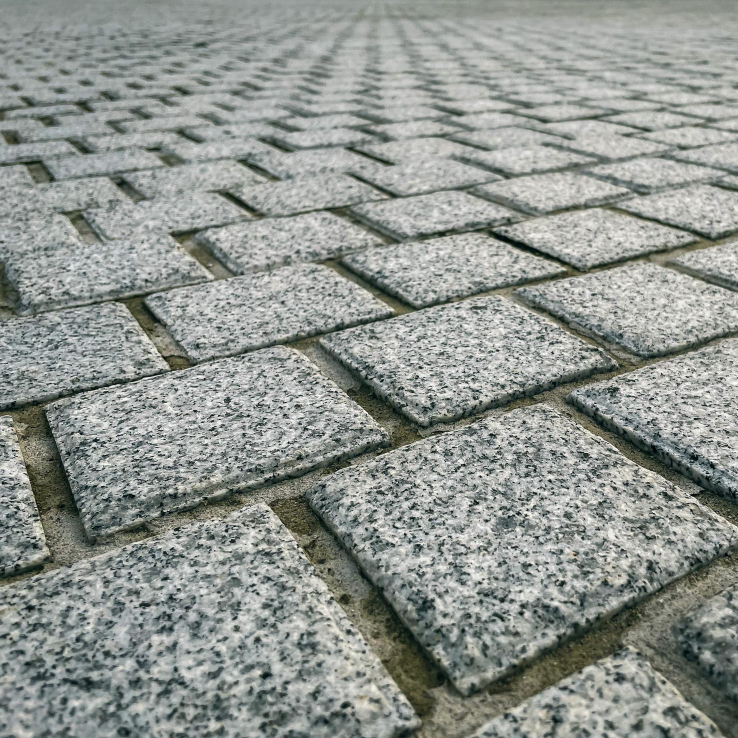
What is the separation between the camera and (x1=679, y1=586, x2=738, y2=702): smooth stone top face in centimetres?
87

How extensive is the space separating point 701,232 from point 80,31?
9088mm

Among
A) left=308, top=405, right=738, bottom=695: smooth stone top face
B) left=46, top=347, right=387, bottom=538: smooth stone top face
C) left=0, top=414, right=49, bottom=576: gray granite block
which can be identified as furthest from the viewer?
left=46, top=347, right=387, bottom=538: smooth stone top face

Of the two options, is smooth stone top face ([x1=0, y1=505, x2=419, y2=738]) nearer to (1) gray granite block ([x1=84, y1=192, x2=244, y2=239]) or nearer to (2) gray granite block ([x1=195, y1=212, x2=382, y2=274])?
(2) gray granite block ([x1=195, y1=212, x2=382, y2=274])

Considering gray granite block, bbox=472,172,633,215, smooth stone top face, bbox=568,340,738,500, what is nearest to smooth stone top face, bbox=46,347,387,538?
smooth stone top face, bbox=568,340,738,500

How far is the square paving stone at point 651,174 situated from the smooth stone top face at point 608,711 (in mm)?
2230

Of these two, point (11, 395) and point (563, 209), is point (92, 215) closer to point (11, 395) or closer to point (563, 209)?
point (11, 395)

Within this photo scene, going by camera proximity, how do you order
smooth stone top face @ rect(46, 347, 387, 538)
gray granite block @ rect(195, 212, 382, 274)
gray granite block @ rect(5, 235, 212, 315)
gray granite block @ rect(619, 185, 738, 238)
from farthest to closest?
gray granite block @ rect(619, 185, 738, 238)
gray granite block @ rect(195, 212, 382, 274)
gray granite block @ rect(5, 235, 212, 315)
smooth stone top face @ rect(46, 347, 387, 538)

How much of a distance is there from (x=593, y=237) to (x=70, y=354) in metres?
1.58

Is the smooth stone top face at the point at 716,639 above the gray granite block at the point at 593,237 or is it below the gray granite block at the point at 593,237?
below

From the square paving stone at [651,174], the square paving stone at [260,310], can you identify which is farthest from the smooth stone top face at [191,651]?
the square paving stone at [651,174]

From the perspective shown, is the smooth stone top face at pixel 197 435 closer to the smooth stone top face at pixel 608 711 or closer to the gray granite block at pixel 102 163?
the smooth stone top face at pixel 608 711

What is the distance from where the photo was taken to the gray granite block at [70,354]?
1.49 m

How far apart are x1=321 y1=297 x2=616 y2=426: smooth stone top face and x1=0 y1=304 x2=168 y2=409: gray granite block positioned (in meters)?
0.45

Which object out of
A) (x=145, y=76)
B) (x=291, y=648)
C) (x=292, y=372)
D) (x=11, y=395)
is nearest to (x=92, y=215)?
(x=11, y=395)
